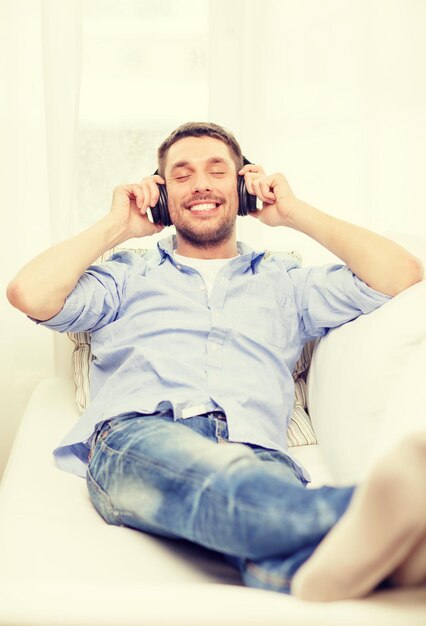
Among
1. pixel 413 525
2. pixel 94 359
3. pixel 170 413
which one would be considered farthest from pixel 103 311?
pixel 413 525

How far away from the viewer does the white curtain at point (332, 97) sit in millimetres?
2156

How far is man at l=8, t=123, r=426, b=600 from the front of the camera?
2.84ft

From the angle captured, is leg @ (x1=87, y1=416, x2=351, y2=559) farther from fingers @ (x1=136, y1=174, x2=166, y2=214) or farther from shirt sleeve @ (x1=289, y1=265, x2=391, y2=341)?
fingers @ (x1=136, y1=174, x2=166, y2=214)

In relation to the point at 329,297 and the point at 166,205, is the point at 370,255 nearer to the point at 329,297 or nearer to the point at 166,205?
the point at 329,297

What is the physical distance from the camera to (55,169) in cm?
206

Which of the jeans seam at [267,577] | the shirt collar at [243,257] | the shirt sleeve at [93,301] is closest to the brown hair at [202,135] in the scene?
the shirt collar at [243,257]

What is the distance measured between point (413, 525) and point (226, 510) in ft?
0.88

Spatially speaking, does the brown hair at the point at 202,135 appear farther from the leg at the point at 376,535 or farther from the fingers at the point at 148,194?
the leg at the point at 376,535

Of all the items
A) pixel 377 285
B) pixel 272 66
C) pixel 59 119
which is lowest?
pixel 377 285

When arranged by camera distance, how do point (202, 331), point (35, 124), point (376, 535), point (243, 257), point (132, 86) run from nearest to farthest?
point (376, 535), point (202, 331), point (243, 257), point (35, 124), point (132, 86)

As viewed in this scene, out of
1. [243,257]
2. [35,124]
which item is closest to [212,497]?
[243,257]

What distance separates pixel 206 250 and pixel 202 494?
2.93 feet

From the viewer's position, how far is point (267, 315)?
1.67m

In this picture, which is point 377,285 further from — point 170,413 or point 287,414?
point 170,413
